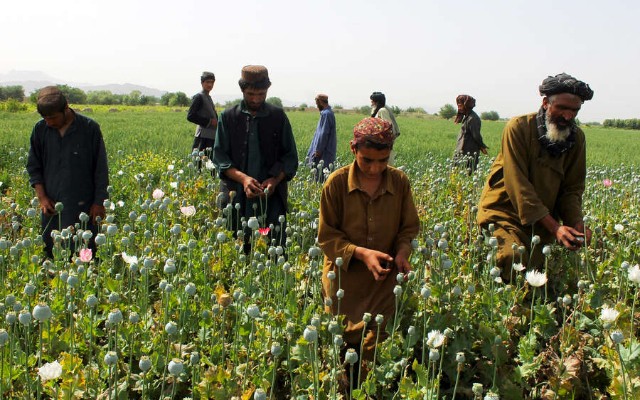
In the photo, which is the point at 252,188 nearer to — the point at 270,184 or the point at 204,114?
the point at 270,184

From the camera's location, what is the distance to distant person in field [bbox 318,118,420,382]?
298 centimetres

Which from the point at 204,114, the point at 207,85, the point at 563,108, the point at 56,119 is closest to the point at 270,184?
the point at 56,119

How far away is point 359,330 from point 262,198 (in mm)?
1884

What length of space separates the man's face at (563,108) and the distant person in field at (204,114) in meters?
4.66

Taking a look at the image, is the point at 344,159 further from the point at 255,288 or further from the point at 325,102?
the point at 255,288

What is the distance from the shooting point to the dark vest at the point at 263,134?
14.9 feet

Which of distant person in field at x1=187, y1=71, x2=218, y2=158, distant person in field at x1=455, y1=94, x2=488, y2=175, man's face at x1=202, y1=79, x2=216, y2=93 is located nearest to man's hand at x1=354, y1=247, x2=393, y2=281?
distant person in field at x1=187, y1=71, x2=218, y2=158

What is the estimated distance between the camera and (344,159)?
1150 cm

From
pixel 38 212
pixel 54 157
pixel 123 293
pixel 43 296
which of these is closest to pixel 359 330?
pixel 123 293

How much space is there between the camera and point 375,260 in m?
2.79

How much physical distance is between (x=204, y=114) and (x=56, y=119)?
3591mm

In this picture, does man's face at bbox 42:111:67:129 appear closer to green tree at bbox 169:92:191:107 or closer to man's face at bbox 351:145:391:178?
man's face at bbox 351:145:391:178

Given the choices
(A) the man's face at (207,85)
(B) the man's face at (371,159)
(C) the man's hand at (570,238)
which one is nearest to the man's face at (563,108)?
(C) the man's hand at (570,238)

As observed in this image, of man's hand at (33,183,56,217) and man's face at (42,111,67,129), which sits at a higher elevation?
man's face at (42,111,67,129)
